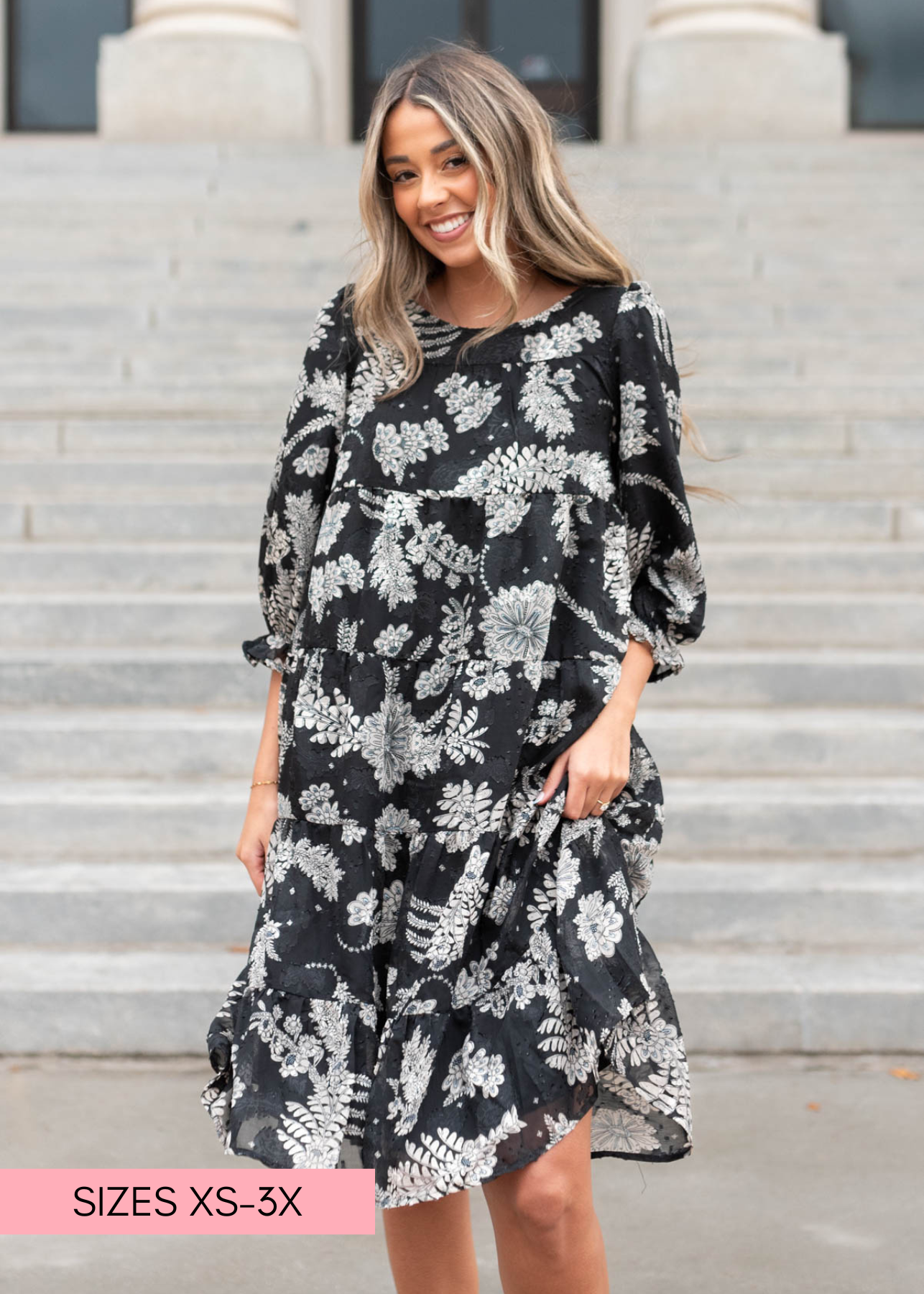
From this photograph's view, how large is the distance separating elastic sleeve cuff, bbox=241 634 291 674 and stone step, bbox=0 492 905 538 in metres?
3.19

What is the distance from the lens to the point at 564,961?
5.94 feet

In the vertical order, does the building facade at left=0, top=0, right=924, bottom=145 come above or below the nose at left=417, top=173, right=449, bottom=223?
above

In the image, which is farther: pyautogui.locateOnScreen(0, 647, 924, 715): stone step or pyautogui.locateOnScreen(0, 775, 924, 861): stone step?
pyautogui.locateOnScreen(0, 647, 924, 715): stone step

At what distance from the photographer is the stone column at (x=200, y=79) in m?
11.2

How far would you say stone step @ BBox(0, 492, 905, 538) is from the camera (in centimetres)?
528

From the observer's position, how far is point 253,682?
4.61 meters

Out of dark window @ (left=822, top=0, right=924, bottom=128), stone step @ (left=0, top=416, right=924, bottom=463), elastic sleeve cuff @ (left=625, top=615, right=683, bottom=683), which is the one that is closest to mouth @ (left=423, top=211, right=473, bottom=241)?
elastic sleeve cuff @ (left=625, top=615, right=683, bottom=683)

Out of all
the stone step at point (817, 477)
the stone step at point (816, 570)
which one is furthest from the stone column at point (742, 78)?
the stone step at point (816, 570)

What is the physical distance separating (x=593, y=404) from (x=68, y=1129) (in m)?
2.14

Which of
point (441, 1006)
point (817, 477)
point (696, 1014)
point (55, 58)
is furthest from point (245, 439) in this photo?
point (55, 58)

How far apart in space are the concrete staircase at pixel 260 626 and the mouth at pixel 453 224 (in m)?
0.30

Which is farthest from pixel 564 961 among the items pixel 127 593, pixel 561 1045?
pixel 127 593

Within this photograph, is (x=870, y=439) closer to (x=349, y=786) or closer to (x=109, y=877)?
(x=109, y=877)

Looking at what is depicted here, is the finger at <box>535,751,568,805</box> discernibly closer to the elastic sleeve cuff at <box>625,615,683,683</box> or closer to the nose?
the elastic sleeve cuff at <box>625,615,683,683</box>
